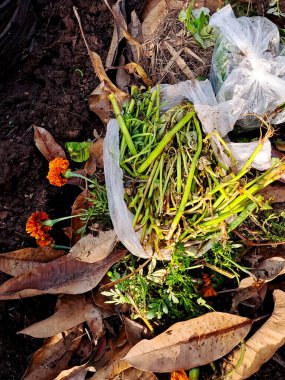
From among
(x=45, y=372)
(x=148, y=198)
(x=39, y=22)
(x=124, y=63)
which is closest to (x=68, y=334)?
(x=45, y=372)

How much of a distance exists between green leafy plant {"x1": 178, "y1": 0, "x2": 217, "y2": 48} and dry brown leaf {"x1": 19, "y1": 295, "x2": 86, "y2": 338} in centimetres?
107

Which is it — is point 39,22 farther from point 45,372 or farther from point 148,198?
point 45,372

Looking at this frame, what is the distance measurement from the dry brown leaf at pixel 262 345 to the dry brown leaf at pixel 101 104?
911 mm

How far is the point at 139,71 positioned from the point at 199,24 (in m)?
0.28

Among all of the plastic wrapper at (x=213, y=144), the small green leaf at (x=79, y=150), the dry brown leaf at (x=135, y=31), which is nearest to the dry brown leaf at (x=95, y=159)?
the small green leaf at (x=79, y=150)

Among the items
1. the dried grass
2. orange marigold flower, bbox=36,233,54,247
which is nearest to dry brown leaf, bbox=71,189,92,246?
orange marigold flower, bbox=36,233,54,247

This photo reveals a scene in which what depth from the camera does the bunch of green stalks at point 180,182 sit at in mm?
1703

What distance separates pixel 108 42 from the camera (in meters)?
2.21

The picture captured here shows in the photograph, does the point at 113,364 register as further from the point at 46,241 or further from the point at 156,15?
the point at 156,15

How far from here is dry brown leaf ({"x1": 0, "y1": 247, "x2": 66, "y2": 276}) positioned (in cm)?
196

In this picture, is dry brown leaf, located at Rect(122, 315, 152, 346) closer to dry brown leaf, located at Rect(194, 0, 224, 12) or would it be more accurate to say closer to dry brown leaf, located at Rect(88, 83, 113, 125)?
dry brown leaf, located at Rect(88, 83, 113, 125)

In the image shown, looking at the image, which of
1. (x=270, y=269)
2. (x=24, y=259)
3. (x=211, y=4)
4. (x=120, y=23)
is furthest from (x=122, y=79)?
(x=270, y=269)

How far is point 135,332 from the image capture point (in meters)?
1.89

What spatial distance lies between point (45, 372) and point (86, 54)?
1249mm
